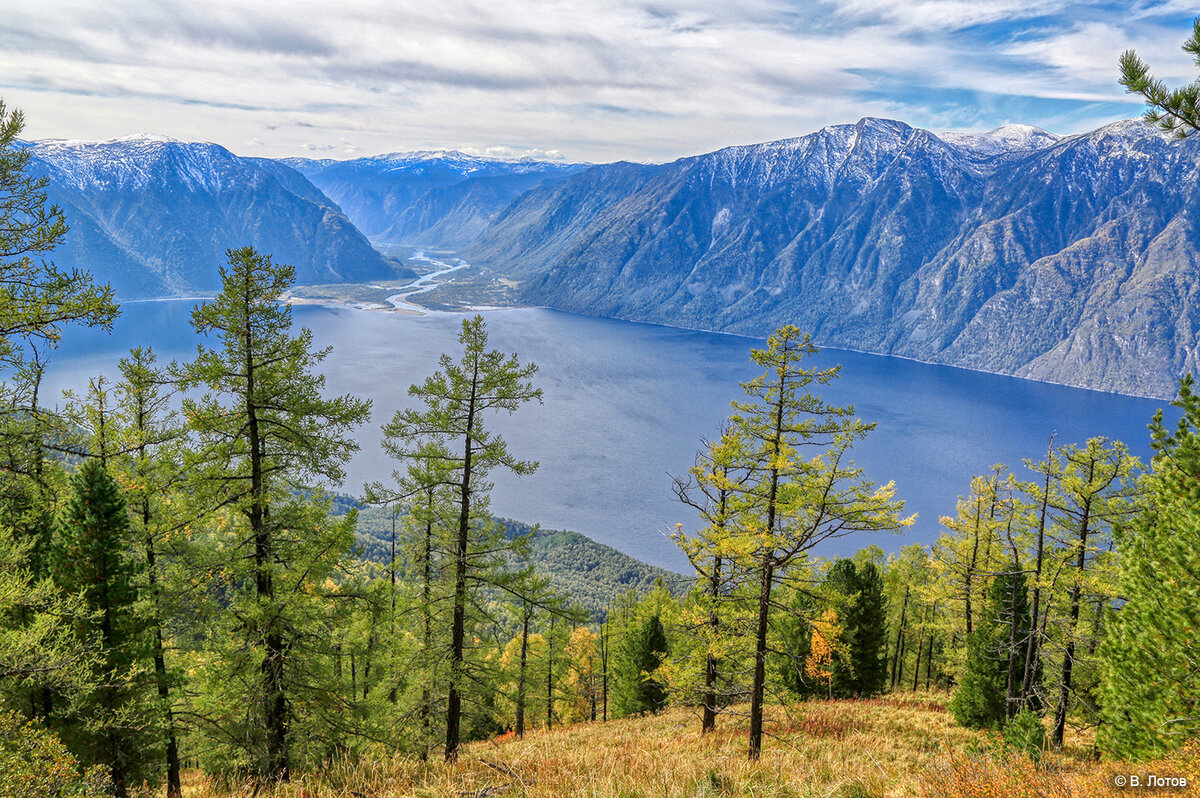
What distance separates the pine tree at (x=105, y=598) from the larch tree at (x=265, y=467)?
70.8 inches

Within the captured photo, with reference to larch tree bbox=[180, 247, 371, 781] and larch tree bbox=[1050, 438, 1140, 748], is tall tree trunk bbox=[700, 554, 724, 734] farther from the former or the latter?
larch tree bbox=[1050, 438, 1140, 748]

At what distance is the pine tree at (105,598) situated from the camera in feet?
37.6

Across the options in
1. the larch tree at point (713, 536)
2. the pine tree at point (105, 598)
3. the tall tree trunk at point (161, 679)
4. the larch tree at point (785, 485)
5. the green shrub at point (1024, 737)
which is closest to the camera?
the green shrub at point (1024, 737)

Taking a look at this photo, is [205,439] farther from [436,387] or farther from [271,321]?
[436,387]

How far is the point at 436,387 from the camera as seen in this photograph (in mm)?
14570

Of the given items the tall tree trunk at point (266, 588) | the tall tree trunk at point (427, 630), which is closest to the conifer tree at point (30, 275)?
the tall tree trunk at point (266, 588)

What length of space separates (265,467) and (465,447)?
14.8 ft

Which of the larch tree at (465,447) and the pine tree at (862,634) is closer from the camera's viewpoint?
the larch tree at (465,447)

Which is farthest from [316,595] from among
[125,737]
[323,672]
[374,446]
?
[374,446]

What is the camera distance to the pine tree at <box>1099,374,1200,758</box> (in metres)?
9.30

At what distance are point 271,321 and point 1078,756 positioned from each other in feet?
74.3

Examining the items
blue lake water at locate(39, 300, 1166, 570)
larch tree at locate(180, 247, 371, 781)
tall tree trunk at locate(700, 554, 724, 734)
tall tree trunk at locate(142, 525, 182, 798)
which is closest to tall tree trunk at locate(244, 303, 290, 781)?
larch tree at locate(180, 247, 371, 781)

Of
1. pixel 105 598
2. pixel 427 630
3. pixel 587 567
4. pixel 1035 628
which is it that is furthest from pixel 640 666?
pixel 587 567

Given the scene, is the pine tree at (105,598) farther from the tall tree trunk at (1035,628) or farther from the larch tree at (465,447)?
the tall tree trunk at (1035,628)
